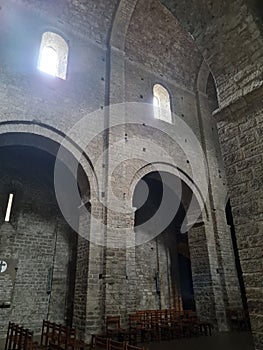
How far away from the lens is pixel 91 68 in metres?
10.0

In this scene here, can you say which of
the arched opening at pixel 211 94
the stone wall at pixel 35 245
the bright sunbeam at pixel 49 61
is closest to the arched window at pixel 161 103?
the arched opening at pixel 211 94

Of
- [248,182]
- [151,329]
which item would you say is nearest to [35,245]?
[151,329]

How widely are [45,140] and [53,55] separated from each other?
348 centimetres

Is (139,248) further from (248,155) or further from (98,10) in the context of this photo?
(98,10)

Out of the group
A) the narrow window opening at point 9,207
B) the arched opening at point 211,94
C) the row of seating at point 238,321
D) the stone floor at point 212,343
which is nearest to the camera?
the stone floor at point 212,343

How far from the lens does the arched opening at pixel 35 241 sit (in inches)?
339

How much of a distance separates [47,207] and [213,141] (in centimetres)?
788

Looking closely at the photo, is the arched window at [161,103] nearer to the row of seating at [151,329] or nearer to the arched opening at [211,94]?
the arched opening at [211,94]

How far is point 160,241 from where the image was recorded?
12.6 metres

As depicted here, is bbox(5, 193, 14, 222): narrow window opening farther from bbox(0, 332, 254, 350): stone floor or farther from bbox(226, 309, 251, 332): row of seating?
bbox(226, 309, 251, 332): row of seating

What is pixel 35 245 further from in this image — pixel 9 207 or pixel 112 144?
pixel 112 144

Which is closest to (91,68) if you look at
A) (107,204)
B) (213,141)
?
(107,204)

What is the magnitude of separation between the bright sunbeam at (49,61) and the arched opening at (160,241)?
5014 mm

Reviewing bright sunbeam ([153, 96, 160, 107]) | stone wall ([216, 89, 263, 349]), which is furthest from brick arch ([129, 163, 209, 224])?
stone wall ([216, 89, 263, 349])
